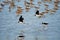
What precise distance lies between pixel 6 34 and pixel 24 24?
0.99ft

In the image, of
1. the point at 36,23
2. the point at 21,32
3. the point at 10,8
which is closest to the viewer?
the point at 21,32

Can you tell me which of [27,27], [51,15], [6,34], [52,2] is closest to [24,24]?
[27,27]

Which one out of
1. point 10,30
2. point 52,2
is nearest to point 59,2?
point 52,2

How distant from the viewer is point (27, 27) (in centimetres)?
292

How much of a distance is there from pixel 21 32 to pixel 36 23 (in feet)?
1.00

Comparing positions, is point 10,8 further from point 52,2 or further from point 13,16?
point 52,2

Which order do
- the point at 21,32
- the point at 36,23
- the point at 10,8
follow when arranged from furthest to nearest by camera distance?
the point at 10,8 < the point at 36,23 < the point at 21,32

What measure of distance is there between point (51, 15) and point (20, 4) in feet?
1.73

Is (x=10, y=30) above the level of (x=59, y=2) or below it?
below

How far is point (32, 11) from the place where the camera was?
318 centimetres

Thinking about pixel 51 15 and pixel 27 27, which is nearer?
pixel 27 27

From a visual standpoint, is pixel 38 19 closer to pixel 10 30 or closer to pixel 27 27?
pixel 27 27

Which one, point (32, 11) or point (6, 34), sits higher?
point (32, 11)

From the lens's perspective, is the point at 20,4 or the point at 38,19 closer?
the point at 38,19
